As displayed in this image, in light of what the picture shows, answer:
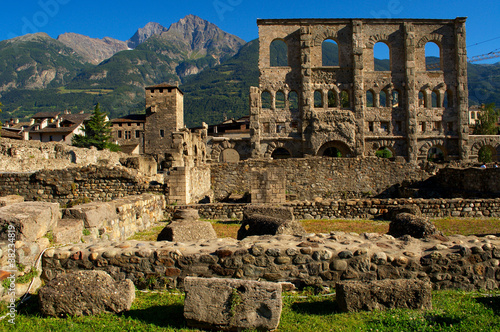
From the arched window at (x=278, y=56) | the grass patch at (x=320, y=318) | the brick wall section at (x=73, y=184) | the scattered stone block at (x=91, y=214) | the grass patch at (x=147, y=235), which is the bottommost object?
the grass patch at (x=320, y=318)

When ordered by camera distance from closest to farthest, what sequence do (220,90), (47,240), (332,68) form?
(47,240) < (332,68) < (220,90)

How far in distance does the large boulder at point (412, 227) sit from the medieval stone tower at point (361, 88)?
26128mm

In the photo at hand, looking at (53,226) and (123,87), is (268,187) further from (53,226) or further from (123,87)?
(123,87)

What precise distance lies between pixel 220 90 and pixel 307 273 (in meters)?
136

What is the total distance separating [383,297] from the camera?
13.3 feet

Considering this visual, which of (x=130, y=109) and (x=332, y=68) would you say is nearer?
(x=332, y=68)

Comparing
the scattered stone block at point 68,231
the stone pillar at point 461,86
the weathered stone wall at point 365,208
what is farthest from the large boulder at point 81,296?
the stone pillar at point 461,86

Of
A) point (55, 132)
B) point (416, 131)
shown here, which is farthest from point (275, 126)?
point (55, 132)

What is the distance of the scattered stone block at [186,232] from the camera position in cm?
707

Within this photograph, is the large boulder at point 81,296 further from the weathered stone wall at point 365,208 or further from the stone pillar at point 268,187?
the stone pillar at point 268,187

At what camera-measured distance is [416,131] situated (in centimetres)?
3509

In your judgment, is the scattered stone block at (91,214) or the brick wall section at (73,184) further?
the brick wall section at (73,184)

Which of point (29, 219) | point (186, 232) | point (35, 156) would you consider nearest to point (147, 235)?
point (186, 232)

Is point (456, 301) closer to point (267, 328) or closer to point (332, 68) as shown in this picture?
point (267, 328)
